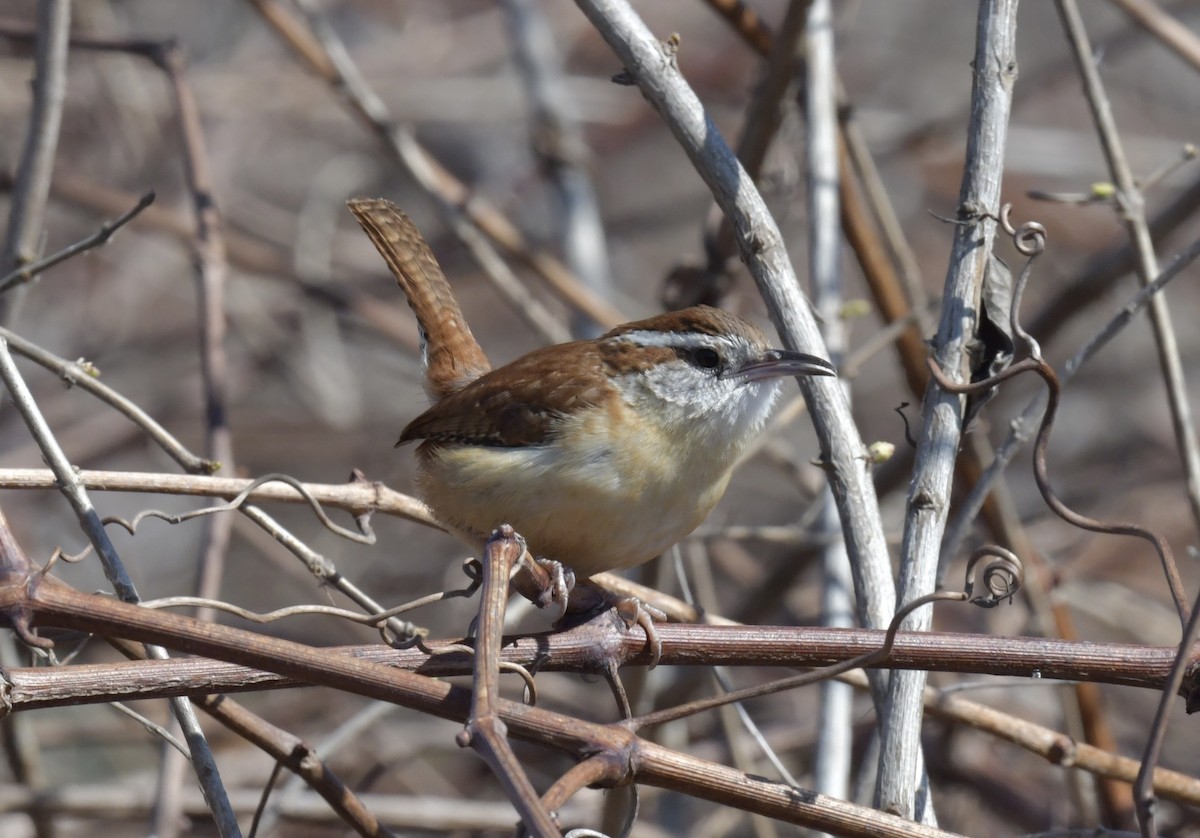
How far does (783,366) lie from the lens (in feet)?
7.75

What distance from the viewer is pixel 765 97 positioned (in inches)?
125

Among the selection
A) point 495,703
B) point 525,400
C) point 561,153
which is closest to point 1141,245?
point 525,400

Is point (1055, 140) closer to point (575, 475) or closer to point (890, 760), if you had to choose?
point (575, 475)

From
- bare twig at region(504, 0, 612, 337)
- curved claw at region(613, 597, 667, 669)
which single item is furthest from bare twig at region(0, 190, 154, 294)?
bare twig at region(504, 0, 612, 337)

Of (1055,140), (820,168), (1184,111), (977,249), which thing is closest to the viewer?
(977,249)

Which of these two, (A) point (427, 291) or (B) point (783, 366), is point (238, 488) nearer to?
(B) point (783, 366)

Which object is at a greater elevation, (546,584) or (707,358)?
(707,358)

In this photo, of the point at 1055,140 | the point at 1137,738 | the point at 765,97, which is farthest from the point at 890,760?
the point at 1055,140

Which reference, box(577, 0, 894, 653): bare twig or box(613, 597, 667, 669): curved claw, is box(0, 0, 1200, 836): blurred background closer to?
box(577, 0, 894, 653): bare twig

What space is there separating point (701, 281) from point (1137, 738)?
2370mm

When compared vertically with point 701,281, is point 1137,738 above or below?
below

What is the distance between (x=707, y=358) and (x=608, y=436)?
363mm

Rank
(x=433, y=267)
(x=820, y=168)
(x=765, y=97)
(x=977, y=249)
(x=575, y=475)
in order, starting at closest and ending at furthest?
(x=977, y=249) → (x=575, y=475) → (x=820, y=168) → (x=765, y=97) → (x=433, y=267)

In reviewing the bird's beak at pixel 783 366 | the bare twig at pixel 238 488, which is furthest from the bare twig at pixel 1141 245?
the bare twig at pixel 238 488
